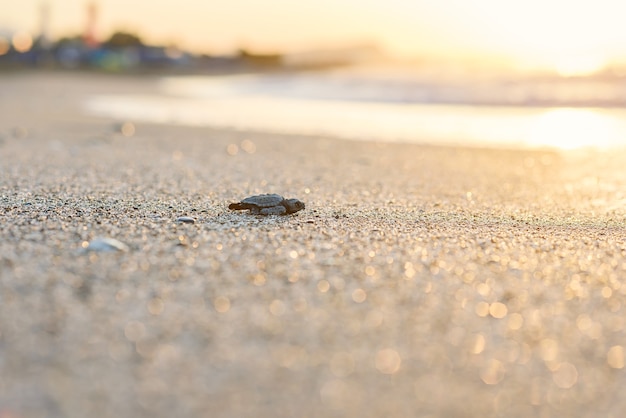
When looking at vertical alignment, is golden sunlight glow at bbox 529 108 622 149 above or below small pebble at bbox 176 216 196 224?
above

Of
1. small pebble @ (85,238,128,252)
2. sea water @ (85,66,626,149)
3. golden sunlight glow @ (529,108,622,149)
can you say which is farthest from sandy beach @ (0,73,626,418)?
sea water @ (85,66,626,149)

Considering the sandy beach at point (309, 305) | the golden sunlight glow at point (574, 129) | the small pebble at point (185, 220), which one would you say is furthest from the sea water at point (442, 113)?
the small pebble at point (185, 220)

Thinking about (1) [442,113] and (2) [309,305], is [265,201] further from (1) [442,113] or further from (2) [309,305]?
(1) [442,113]

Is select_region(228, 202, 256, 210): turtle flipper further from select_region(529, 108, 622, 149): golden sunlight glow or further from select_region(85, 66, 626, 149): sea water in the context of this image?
select_region(529, 108, 622, 149): golden sunlight glow

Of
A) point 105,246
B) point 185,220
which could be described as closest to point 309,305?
point 105,246

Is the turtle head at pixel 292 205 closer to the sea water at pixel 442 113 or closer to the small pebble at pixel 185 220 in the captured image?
the small pebble at pixel 185 220
